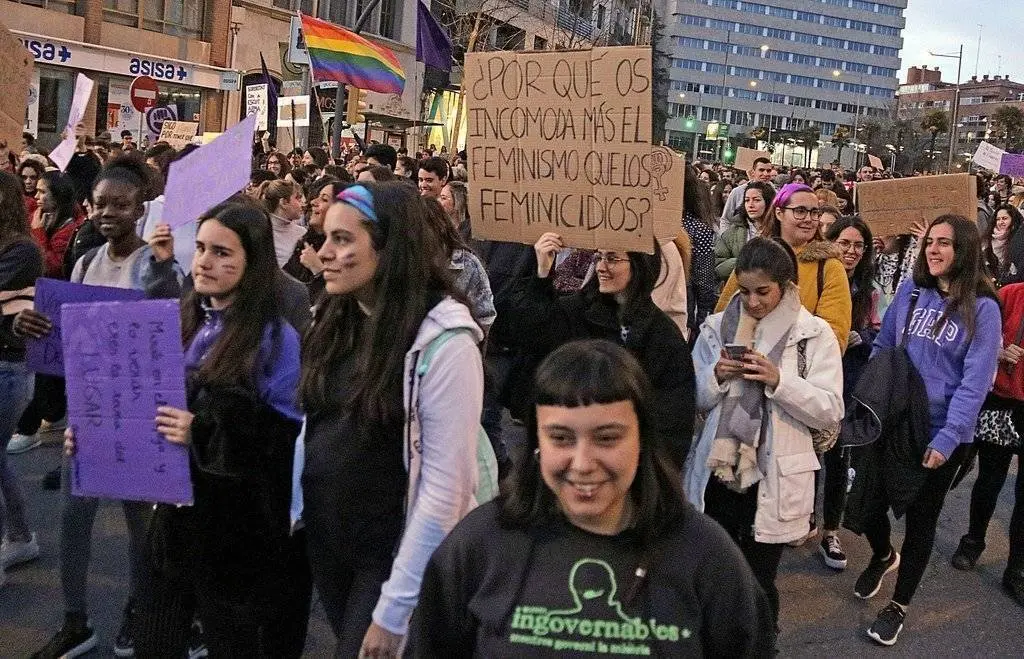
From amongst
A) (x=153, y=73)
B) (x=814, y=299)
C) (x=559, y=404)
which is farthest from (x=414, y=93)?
(x=559, y=404)

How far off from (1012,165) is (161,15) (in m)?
23.1

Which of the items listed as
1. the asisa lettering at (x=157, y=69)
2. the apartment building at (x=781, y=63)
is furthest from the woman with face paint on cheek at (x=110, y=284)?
the apartment building at (x=781, y=63)

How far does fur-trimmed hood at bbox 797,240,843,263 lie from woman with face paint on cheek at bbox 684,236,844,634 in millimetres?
1372

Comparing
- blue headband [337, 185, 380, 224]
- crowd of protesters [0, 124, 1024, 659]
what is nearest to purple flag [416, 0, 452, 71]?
crowd of protesters [0, 124, 1024, 659]

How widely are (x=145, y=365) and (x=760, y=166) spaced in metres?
9.41

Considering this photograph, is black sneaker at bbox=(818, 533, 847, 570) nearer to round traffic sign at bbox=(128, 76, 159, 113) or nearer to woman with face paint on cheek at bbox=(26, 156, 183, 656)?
woman with face paint on cheek at bbox=(26, 156, 183, 656)

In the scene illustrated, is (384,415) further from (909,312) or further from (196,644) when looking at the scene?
(909,312)

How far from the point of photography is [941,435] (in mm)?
4352

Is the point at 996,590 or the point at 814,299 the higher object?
the point at 814,299

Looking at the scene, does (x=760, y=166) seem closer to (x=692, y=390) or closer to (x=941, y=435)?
(x=941, y=435)

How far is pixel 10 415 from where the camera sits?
14.5 ft

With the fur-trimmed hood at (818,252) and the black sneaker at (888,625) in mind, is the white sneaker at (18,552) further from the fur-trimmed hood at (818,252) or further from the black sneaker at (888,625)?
the fur-trimmed hood at (818,252)

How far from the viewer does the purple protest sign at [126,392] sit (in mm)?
2928

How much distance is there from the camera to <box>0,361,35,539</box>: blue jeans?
14.2 ft
